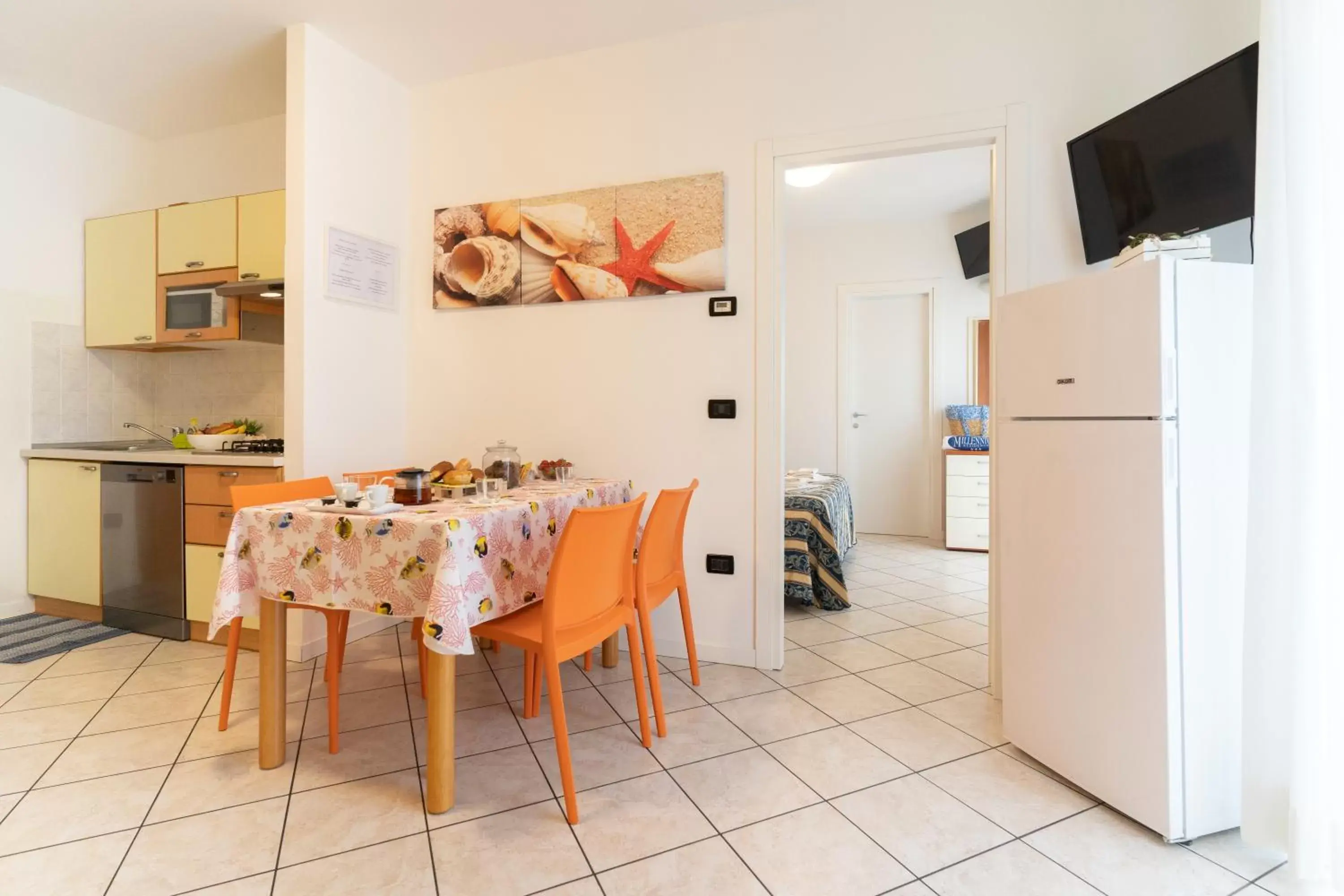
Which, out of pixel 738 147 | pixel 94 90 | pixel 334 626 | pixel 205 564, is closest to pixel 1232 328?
pixel 738 147

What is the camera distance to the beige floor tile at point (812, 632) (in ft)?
10.3

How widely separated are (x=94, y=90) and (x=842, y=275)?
200 inches

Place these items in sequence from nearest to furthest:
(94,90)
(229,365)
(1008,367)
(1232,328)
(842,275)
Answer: (1232,328)
(1008,367)
(94,90)
(229,365)
(842,275)

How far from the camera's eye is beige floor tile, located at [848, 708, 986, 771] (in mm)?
2023

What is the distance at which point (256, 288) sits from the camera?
120 inches

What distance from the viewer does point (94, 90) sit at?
11.2ft

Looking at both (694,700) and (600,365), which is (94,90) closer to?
(600,365)

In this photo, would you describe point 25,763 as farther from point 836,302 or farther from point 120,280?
point 836,302

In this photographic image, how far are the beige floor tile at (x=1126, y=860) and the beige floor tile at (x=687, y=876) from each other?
73 cm

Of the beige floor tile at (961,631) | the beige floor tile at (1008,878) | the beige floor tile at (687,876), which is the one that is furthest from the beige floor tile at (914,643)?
the beige floor tile at (687,876)

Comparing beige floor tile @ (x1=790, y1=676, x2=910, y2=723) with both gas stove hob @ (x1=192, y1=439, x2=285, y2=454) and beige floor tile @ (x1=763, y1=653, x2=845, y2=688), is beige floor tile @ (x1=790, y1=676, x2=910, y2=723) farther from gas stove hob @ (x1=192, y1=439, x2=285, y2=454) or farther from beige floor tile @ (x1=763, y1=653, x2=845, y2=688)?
gas stove hob @ (x1=192, y1=439, x2=285, y2=454)

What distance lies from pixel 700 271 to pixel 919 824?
2.12 meters

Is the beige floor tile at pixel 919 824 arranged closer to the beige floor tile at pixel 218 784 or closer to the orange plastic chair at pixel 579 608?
the orange plastic chair at pixel 579 608

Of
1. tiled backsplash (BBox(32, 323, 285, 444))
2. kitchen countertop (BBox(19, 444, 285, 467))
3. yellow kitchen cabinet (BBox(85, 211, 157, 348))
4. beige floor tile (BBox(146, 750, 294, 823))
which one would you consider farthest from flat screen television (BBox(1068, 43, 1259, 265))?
yellow kitchen cabinet (BBox(85, 211, 157, 348))
